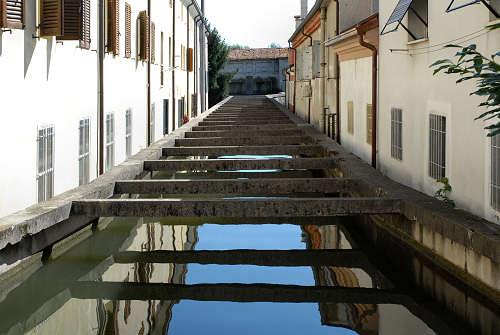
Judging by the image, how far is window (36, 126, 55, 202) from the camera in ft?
33.9

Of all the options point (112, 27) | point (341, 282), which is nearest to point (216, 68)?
point (112, 27)

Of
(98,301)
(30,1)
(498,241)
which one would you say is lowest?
(98,301)

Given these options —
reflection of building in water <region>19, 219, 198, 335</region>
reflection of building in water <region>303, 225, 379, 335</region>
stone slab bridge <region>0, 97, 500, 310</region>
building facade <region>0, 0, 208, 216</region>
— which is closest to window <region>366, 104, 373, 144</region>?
stone slab bridge <region>0, 97, 500, 310</region>

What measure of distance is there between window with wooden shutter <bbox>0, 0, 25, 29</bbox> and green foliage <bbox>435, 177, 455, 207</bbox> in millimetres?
5942

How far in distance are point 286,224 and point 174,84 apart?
15.6 meters

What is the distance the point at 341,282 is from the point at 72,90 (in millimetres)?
6190

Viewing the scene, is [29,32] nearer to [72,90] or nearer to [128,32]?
[72,90]

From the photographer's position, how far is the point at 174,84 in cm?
2808

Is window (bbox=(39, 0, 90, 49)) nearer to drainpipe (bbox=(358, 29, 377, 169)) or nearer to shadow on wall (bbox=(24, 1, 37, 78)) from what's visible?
shadow on wall (bbox=(24, 1, 37, 78))

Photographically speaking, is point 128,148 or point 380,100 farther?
point 128,148

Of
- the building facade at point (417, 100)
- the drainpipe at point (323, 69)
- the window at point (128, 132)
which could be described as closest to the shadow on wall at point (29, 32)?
the building facade at point (417, 100)

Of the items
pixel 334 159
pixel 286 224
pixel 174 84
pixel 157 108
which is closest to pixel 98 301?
pixel 286 224

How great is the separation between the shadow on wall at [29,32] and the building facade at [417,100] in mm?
5519

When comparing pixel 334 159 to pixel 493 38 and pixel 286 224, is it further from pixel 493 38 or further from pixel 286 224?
pixel 493 38
